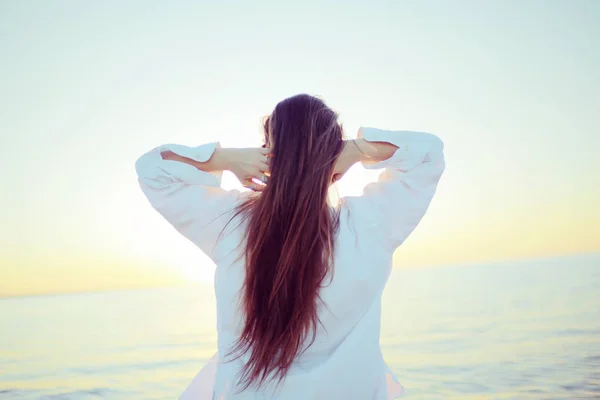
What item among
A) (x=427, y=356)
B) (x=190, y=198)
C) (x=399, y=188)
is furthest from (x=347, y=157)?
(x=427, y=356)

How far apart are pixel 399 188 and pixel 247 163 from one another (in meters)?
0.47

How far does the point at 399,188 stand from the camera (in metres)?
1.53

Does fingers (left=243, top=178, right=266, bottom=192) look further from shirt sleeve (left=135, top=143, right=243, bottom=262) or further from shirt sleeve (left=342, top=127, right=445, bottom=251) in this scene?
shirt sleeve (left=342, top=127, right=445, bottom=251)

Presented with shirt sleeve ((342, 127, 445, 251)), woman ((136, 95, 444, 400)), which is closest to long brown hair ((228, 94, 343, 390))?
woman ((136, 95, 444, 400))

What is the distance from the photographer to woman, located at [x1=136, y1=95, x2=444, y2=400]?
1.43 metres

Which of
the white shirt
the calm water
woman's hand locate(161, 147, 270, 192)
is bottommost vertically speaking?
the calm water

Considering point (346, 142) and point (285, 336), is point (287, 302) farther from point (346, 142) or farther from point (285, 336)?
point (346, 142)

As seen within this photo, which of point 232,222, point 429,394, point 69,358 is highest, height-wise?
point 232,222

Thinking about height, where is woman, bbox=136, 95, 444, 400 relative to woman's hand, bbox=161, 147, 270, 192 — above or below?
below

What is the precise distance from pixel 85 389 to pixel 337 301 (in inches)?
315

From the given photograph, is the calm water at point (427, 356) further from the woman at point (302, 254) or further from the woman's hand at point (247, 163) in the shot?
the woman's hand at point (247, 163)

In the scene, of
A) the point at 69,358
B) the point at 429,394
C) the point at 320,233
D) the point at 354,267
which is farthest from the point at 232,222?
the point at 69,358

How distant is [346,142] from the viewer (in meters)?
1.61

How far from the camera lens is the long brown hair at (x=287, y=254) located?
4.67 ft
